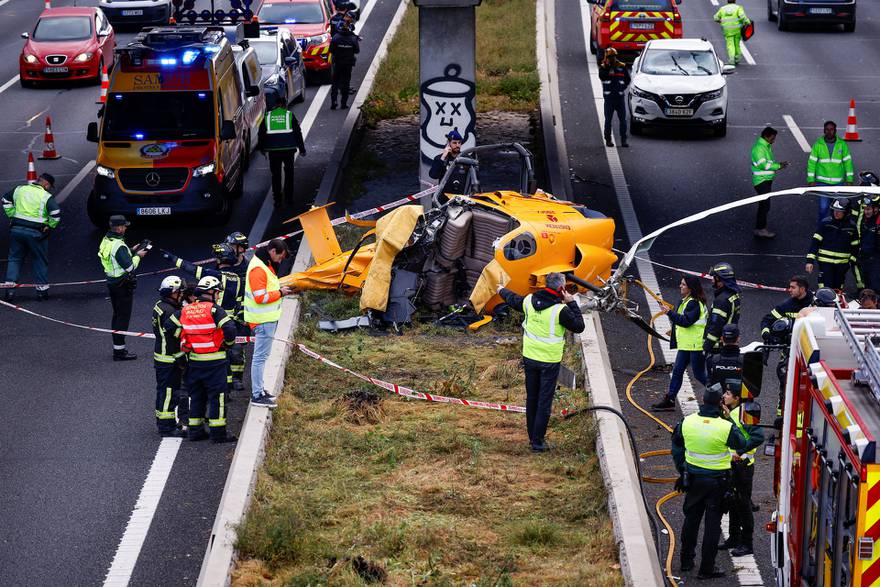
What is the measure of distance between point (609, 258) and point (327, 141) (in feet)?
37.1

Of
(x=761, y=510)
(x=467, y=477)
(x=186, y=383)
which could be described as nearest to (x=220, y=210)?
(x=186, y=383)

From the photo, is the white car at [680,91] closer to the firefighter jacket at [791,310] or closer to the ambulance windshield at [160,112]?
the ambulance windshield at [160,112]

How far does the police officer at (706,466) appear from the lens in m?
10.4

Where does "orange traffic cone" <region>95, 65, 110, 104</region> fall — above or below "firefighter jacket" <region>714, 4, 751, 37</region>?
below

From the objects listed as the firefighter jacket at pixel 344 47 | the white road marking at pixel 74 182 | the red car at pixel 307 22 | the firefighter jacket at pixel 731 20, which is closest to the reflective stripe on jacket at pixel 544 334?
the white road marking at pixel 74 182

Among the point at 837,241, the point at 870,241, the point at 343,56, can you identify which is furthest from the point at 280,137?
the point at 870,241

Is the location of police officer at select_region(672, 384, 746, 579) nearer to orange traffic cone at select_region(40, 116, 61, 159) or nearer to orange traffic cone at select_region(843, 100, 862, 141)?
orange traffic cone at select_region(843, 100, 862, 141)

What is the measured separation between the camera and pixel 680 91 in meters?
26.0

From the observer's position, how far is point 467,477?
12297 mm

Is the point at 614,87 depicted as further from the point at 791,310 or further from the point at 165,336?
the point at 165,336

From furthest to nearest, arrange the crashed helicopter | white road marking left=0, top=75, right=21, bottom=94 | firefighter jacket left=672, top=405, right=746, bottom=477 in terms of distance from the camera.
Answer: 1. white road marking left=0, top=75, right=21, bottom=94
2. the crashed helicopter
3. firefighter jacket left=672, top=405, right=746, bottom=477

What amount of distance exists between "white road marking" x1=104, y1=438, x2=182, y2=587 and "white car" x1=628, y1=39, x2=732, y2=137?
49.2ft

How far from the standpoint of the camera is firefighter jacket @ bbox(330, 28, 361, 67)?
91.1ft

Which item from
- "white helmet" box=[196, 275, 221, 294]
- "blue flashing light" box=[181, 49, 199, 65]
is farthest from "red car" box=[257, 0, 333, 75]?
"white helmet" box=[196, 275, 221, 294]
